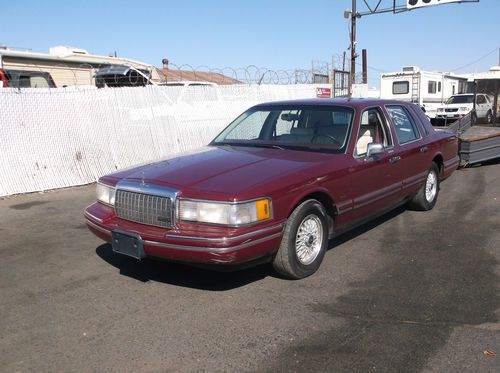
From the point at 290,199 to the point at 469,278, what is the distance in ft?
6.04

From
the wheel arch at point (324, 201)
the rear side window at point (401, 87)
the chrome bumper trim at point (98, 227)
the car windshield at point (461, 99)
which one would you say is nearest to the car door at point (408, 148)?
the wheel arch at point (324, 201)

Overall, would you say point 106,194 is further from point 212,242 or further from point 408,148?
point 408,148

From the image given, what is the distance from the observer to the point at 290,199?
13.3 ft

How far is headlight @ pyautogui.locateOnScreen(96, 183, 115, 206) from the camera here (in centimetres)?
441

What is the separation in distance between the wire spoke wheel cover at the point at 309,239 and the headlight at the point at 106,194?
1.70m

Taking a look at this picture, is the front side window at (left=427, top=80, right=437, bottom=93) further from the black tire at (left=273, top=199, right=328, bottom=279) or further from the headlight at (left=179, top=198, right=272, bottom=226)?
the headlight at (left=179, top=198, right=272, bottom=226)

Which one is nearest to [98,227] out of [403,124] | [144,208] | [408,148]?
[144,208]

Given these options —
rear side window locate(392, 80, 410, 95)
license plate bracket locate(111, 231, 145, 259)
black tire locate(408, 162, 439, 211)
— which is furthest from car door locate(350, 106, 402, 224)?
rear side window locate(392, 80, 410, 95)

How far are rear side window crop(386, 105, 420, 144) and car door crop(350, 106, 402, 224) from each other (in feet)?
0.86

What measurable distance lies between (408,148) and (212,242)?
334 cm

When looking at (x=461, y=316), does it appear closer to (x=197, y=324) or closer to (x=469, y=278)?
(x=469, y=278)

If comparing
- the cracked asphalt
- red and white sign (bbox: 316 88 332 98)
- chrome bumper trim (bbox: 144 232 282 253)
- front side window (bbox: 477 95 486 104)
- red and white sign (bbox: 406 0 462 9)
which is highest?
red and white sign (bbox: 406 0 462 9)

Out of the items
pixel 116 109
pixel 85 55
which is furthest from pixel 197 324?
pixel 85 55

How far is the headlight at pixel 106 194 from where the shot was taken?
4.41 meters
